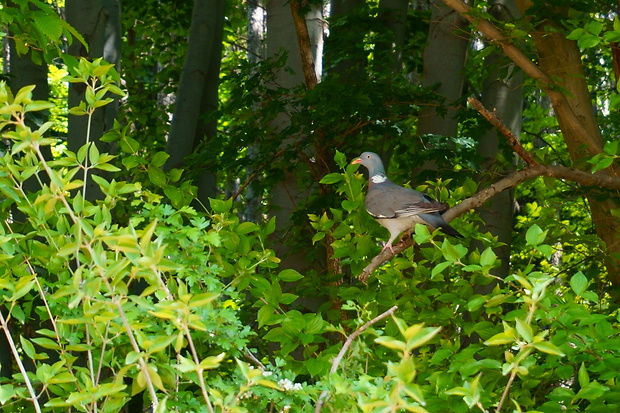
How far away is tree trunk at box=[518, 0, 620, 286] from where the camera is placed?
523 cm

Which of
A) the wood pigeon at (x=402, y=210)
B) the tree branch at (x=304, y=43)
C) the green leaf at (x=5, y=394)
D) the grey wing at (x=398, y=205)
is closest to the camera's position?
the green leaf at (x=5, y=394)

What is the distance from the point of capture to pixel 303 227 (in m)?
6.49

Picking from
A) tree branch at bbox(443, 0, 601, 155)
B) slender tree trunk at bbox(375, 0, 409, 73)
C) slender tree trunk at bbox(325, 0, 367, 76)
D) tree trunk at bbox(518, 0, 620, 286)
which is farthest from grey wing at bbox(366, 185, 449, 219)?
slender tree trunk at bbox(375, 0, 409, 73)

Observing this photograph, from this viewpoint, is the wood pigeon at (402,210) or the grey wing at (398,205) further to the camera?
the grey wing at (398,205)

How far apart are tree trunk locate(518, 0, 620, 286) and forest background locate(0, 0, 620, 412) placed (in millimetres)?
18

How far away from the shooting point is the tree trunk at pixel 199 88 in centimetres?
814

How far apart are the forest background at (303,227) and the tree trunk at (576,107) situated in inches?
0.7

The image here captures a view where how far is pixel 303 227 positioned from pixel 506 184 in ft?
8.88

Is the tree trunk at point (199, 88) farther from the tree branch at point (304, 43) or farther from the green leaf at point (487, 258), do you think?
the green leaf at point (487, 258)

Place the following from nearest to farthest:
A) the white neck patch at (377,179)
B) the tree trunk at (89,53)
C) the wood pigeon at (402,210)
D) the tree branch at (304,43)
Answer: the wood pigeon at (402,210), the white neck patch at (377,179), the tree trunk at (89,53), the tree branch at (304,43)

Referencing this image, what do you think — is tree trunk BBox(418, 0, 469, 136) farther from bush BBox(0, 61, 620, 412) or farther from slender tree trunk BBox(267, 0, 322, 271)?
bush BBox(0, 61, 620, 412)

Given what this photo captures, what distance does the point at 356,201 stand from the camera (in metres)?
3.78

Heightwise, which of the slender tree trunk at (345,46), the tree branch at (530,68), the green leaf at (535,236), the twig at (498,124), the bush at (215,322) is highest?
the slender tree trunk at (345,46)

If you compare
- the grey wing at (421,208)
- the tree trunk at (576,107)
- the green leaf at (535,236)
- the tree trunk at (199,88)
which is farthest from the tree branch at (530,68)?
the tree trunk at (199,88)
